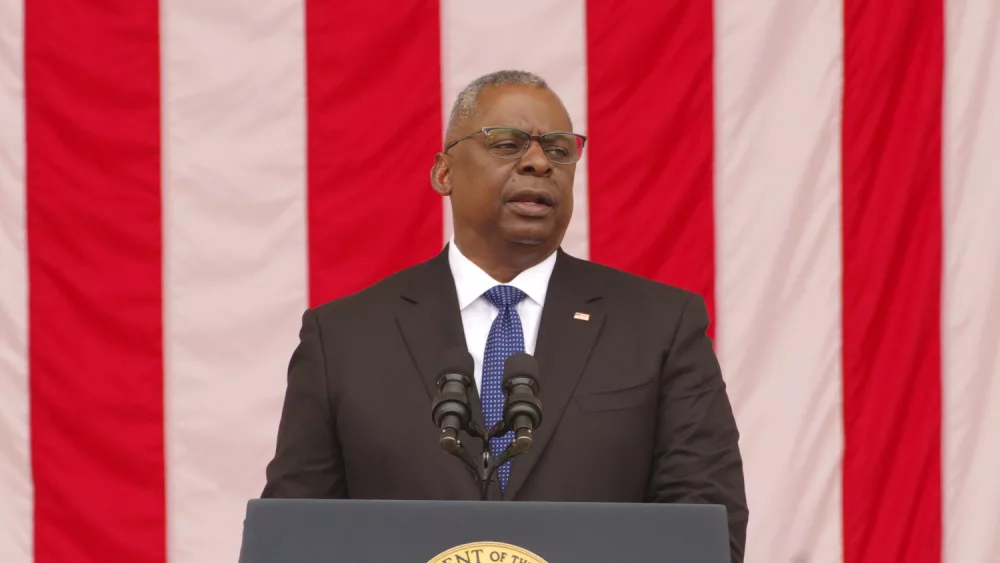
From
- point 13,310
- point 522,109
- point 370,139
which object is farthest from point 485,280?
point 13,310

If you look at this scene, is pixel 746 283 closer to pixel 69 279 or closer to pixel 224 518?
pixel 224 518

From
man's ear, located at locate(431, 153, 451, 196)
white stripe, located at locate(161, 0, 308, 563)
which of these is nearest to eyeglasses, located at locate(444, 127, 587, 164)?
man's ear, located at locate(431, 153, 451, 196)

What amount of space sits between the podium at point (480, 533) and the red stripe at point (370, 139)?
1861 mm

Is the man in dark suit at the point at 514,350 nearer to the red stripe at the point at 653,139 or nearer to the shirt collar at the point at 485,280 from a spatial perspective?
the shirt collar at the point at 485,280

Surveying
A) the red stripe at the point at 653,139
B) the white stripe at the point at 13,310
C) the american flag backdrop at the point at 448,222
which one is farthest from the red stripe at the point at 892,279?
the white stripe at the point at 13,310

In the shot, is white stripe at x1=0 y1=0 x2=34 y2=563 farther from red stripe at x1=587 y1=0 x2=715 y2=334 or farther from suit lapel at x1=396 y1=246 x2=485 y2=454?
red stripe at x1=587 y1=0 x2=715 y2=334

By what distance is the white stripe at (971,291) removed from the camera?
313 cm

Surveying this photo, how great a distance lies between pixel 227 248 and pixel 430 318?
3.87 ft

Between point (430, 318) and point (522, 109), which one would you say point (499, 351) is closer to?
point (430, 318)

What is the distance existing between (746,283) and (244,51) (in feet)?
4.77

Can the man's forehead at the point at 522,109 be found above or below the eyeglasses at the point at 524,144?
above

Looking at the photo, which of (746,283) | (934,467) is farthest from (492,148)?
(934,467)

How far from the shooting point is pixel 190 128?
10.4 feet

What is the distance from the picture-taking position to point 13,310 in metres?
3.11
